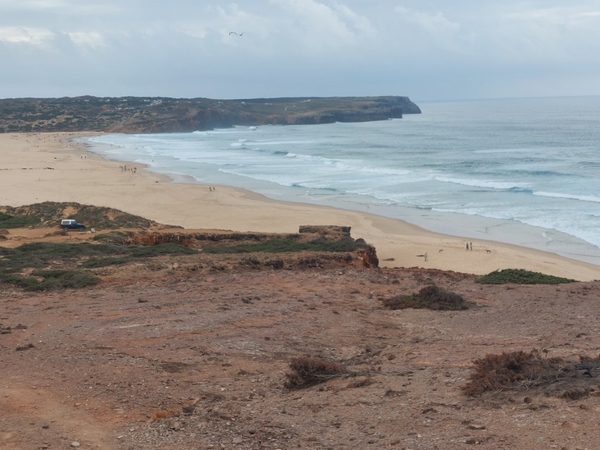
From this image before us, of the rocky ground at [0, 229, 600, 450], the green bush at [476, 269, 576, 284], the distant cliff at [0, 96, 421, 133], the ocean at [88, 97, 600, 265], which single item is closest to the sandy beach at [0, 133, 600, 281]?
the ocean at [88, 97, 600, 265]

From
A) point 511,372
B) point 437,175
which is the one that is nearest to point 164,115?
point 437,175

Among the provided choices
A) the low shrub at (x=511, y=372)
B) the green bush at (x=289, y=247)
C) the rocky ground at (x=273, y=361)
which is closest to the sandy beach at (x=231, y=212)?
the green bush at (x=289, y=247)

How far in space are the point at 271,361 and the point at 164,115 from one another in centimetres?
12362

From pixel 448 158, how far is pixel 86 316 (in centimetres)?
5514

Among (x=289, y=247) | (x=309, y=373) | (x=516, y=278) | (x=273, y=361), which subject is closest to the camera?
(x=309, y=373)

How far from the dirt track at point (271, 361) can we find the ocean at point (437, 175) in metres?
14.9

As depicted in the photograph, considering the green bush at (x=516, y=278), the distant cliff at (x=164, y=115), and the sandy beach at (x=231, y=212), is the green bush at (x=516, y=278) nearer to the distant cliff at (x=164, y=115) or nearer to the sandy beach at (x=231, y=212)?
the sandy beach at (x=231, y=212)

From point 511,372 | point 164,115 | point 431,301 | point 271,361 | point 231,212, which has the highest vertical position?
point 164,115

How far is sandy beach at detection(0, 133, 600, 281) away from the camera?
26.3m

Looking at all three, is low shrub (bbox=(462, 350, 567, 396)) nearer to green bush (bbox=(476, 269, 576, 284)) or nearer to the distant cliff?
green bush (bbox=(476, 269, 576, 284))

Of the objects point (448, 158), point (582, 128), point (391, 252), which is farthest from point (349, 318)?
point (582, 128)

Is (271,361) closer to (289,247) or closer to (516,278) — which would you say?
(516,278)

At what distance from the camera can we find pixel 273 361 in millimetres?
11594

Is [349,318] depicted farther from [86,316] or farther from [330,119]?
[330,119]
